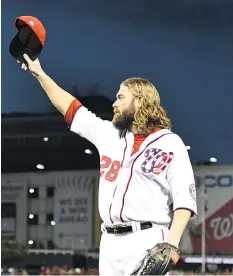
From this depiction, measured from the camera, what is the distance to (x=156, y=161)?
3.38 metres

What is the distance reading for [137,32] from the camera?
22.1 ft

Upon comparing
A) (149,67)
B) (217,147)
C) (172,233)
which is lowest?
(172,233)

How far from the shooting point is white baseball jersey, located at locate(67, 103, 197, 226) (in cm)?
335

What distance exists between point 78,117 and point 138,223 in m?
0.57

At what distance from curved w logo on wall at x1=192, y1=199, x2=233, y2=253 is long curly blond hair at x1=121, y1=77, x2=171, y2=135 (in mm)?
3090

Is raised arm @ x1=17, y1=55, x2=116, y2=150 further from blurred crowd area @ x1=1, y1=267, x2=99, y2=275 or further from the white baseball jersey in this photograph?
blurred crowd area @ x1=1, y1=267, x2=99, y2=275

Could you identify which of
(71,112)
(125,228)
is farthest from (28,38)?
(125,228)

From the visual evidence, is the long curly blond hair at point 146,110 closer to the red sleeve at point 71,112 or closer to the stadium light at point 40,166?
the red sleeve at point 71,112

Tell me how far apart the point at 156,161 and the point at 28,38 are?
2.69 ft

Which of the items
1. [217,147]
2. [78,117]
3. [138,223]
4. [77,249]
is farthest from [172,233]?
[77,249]

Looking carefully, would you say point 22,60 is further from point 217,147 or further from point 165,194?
point 217,147

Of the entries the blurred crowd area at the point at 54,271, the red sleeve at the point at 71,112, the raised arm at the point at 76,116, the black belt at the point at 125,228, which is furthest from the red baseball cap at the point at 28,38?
the blurred crowd area at the point at 54,271

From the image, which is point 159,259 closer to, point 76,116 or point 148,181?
point 148,181

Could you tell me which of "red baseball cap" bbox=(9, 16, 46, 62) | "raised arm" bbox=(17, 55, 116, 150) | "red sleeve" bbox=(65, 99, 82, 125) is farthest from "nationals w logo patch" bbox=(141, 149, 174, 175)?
"red baseball cap" bbox=(9, 16, 46, 62)
